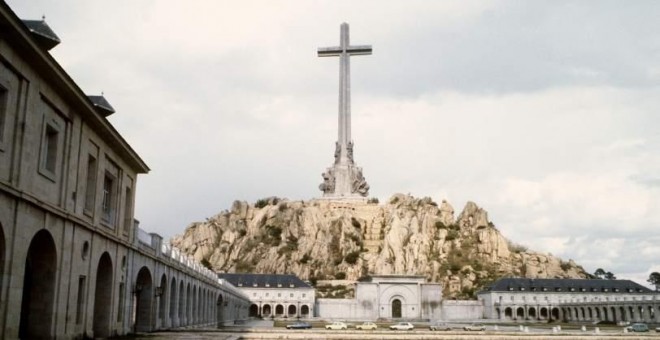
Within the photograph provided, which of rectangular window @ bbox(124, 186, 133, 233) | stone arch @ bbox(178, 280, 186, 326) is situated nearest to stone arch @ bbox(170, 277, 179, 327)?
stone arch @ bbox(178, 280, 186, 326)

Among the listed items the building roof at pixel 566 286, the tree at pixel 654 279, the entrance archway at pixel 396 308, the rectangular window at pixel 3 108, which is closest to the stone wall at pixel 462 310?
the building roof at pixel 566 286

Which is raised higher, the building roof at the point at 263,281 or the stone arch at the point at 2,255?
the building roof at the point at 263,281

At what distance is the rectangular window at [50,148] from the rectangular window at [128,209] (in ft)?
31.5

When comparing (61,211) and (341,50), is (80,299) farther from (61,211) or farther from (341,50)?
(341,50)

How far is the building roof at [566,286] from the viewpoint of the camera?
366 ft

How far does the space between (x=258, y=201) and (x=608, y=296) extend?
80.1m

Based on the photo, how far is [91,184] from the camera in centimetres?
2658

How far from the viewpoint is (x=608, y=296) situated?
110438 mm

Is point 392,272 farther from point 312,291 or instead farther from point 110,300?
point 110,300

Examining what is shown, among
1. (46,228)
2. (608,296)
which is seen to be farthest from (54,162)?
(608,296)

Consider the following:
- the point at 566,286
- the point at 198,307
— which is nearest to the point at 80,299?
the point at 198,307

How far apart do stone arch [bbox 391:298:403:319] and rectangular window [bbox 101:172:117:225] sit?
255ft

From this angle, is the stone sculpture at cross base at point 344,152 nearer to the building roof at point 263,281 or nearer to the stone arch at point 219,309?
the building roof at point 263,281

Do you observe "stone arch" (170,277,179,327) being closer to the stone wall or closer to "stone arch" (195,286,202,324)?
"stone arch" (195,286,202,324)
